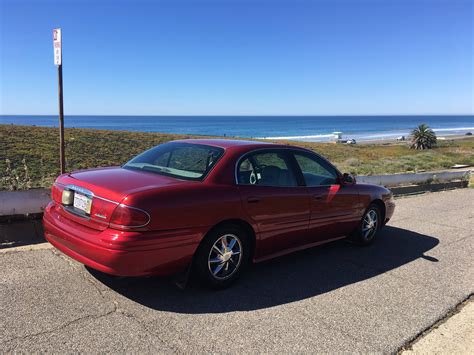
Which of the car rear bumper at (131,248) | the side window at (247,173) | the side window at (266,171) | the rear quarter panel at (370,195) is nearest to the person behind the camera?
the car rear bumper at (131,248)

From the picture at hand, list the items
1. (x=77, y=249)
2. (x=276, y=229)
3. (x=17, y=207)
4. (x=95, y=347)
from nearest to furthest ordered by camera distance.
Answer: (x=95, y=347) → (x=77, y=249) → (x=276, y=229) → (x=17, y=207)

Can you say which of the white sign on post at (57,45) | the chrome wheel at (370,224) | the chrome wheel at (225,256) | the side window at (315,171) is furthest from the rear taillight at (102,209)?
the chrome wheel at (370,224)

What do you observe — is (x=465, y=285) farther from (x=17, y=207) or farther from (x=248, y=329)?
(x=17, y=207)

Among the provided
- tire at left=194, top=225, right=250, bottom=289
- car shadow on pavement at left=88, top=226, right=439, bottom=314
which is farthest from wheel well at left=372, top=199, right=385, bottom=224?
tire at left=194, top=225, right=250, bottom=289

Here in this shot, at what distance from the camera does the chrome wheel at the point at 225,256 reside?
4.11 metres

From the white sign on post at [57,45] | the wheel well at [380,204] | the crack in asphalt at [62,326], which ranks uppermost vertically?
the white sign on post at [57,45]

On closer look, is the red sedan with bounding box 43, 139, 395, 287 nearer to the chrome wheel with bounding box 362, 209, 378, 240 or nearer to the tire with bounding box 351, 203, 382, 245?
the tire with bounding box 351, 203, 382, 245

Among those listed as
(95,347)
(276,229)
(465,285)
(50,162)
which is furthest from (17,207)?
(50,162)

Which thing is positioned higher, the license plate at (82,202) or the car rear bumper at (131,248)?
the license plate at (82,202)

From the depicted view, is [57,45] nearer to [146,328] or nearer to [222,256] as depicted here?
[222,256]

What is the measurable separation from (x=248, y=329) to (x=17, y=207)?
138 inches

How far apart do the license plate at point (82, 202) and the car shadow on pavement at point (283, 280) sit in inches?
32.6

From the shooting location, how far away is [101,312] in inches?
142

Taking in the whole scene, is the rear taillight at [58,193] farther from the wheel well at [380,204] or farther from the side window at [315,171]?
the wheel well at [380,204]
